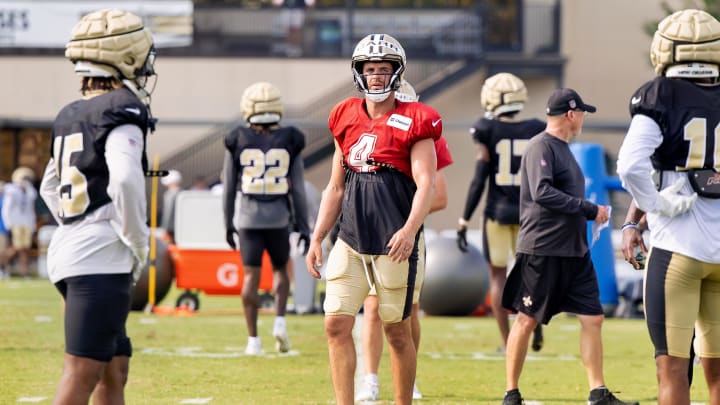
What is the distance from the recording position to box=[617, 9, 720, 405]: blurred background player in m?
5.34

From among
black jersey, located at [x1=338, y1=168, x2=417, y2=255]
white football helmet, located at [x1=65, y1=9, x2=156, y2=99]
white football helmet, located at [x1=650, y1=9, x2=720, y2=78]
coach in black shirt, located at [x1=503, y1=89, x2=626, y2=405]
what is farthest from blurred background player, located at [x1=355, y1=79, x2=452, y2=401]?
white football helmet, located at [x1=65, y1=9, x2=156, y2=99]

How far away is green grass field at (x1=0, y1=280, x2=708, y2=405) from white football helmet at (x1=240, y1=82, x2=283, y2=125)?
183cm

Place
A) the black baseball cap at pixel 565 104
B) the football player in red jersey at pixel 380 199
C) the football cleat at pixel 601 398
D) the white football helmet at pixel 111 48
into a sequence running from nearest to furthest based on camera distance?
the white football helmet at pixel 111 48, the football player in red jersey at pixel 380 199, the football cleat at pixel 601 398, the black baseball cap at pixel 565 104

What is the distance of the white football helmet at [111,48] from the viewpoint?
17.3 feet

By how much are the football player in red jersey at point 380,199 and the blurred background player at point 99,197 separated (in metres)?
1.32

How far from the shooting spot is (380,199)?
20.8ft

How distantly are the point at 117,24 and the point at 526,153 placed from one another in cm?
325

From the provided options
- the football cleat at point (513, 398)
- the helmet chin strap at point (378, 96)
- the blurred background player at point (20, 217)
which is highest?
the helmet chin strap at point (378, 96)

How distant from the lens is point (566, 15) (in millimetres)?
31094

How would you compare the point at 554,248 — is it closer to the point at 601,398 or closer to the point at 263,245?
the point at 601,398

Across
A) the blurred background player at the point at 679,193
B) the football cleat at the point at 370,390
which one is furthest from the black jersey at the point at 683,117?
the football cleat at the point at 370,390

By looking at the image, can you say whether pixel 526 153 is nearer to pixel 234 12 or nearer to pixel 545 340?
pixel 545 340

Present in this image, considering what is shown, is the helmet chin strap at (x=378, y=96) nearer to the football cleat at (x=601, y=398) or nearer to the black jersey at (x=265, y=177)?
the football cleat at (x=601, y=398)

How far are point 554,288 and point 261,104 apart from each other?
143 inches
